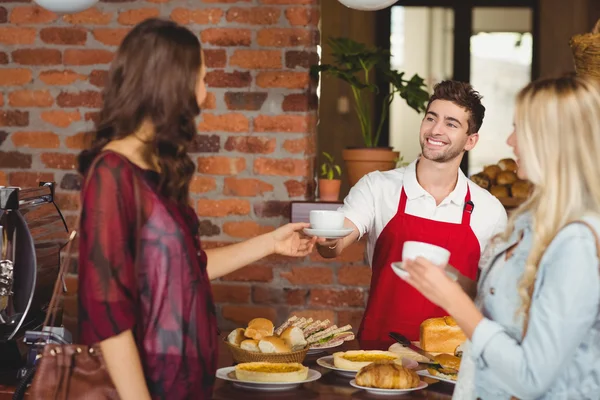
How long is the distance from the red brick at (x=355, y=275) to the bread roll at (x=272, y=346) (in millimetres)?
1349

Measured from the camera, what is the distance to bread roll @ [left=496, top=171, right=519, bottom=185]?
3977 millimetres

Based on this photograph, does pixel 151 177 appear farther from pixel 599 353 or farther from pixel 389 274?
pixel 389 274

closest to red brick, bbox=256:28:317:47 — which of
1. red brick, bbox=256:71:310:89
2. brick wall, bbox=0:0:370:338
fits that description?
brick wall, bbox=0:0:370:338

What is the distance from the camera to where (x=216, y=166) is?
11.6ft

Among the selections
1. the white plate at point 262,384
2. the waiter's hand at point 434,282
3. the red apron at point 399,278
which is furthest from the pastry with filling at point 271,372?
the red apron at point 399,278

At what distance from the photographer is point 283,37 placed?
3.46 meters

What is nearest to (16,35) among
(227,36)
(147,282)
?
(227,36)

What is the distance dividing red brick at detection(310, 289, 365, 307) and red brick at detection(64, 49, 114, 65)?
125 cm

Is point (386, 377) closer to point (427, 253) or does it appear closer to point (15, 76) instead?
point (427, 253)

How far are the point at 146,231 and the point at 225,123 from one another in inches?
75.0

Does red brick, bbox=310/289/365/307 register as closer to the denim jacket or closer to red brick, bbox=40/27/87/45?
red brick, bbox=40/27/87/45

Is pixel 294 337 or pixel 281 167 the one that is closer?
pixel 294 337

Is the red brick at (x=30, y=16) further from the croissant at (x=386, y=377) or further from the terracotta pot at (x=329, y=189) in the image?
the croissant at (x=386, y=377)

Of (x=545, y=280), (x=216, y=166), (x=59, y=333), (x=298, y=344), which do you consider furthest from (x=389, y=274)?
(x=545, y=280)
